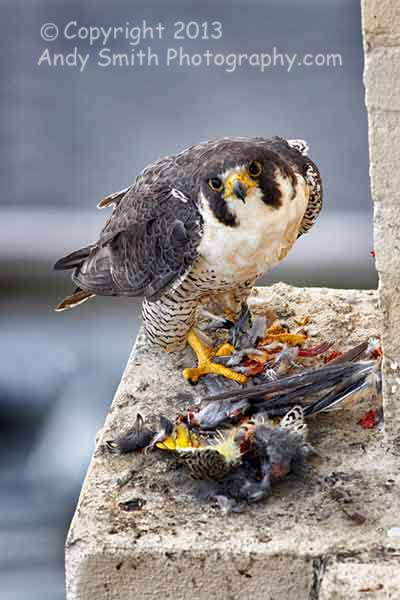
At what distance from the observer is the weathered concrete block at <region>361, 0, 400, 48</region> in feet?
6.47

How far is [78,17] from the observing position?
205 inches

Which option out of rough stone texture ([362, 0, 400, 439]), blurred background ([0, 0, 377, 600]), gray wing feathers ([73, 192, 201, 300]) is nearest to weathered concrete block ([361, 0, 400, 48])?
rough stone texture ([362, 0, 400, 439])

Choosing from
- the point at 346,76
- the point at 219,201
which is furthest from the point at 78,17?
the point at 219,201

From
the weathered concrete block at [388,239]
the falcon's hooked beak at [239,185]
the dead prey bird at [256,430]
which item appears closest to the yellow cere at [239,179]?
the falcon's hooked beak at [239,185]

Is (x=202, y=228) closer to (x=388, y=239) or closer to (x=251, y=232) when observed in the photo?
(x=251, y=232)

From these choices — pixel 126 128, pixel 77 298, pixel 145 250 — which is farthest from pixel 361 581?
pixel 126 128

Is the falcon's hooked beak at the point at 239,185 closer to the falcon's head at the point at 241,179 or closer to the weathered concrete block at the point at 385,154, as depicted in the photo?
the falcon's head at the point at 241,179

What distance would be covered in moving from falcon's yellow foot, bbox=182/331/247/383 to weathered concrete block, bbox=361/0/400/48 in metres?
0.87

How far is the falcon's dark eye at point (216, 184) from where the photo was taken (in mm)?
2354

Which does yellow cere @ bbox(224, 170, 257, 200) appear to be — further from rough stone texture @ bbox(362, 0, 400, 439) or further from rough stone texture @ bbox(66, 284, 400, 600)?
rough stone texture @ bbox(66, 284, 400, 600)

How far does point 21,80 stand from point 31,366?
1.55m

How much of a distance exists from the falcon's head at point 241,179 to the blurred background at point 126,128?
224 cm

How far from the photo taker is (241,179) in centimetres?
232

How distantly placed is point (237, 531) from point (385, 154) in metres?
0.71
